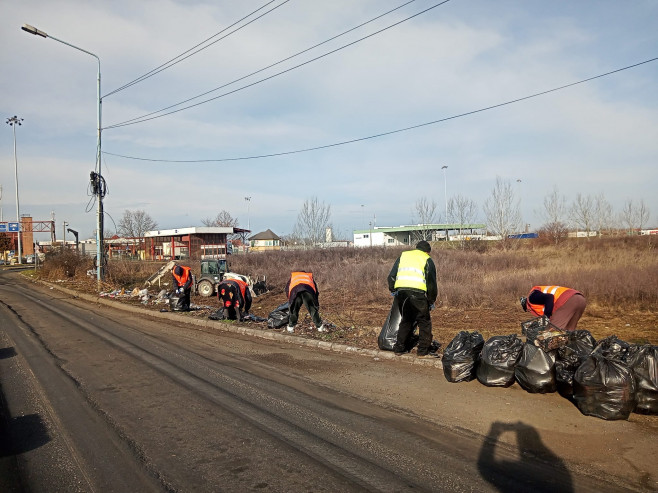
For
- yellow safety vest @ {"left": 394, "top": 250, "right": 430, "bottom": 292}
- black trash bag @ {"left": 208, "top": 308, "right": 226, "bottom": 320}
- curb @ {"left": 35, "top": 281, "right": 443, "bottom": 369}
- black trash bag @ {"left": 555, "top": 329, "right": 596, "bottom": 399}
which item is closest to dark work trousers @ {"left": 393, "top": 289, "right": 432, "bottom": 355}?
yellow safety vest @ {"left": 394, "top": 250, "right": 430, "bottom": 292}

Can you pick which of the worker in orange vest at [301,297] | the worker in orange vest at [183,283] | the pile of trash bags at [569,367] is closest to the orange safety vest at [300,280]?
the worker in orange vest at [301,297]

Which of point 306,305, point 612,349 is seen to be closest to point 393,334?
point 306,305

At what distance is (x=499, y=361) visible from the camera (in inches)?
247

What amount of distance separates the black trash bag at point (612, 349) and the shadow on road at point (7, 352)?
9.58 metres

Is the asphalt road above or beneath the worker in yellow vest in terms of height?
beneath

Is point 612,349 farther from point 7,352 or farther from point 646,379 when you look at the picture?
point 7,352

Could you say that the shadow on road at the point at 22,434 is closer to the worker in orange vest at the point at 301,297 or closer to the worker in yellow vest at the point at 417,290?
the worker in yellow vest at the point at 417,290

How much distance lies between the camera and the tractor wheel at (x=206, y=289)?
20828mm

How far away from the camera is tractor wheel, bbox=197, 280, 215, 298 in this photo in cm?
2083

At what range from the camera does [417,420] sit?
5.38m

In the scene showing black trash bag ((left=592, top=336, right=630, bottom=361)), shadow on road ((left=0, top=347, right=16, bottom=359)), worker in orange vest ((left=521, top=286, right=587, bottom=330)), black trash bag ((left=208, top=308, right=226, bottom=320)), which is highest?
worker in orange vest ((left=521, top=286, right=587, bottom=330))

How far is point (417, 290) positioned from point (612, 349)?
2.75m

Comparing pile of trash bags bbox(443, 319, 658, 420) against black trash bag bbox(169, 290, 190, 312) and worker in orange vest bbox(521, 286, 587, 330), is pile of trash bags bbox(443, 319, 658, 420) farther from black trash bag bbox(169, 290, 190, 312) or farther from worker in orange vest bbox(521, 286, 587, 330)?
black trash bag bbox(169, 290, 190, 312)

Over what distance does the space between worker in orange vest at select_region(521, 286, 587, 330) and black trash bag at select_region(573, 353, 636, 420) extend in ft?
4.99
